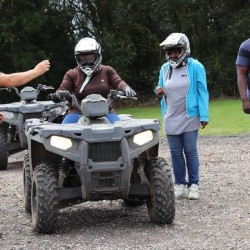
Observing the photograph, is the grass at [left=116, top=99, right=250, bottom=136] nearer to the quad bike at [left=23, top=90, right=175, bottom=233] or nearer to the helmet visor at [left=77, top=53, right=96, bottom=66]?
the helmet visor at [left=77, top=53, right=96, bottom=66]

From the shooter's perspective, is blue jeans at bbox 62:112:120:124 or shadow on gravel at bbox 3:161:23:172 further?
shadow on gravel at bbox 3:161:23:172

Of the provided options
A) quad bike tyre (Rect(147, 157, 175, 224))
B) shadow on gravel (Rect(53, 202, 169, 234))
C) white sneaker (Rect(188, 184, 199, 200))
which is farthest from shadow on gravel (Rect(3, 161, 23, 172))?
quad bike tyre (Rect(147, 157, 175, 224))

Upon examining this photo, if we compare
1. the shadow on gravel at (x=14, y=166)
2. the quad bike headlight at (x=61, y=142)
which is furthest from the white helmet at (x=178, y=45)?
the shadow on gravel at (x=14, y=166)

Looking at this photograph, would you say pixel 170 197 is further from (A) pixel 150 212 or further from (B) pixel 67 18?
(B) pixel 67 18

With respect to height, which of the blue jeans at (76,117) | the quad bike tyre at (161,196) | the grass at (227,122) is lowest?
the grass at (227,122)

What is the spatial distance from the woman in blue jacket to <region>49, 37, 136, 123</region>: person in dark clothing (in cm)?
72

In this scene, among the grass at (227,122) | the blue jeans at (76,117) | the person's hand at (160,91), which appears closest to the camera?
the blue jeans at (76,117)

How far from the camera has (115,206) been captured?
23.6 ft

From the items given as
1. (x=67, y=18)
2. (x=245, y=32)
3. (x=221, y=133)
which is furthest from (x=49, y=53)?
(x=221, y=133)

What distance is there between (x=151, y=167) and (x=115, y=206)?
4.04 feet

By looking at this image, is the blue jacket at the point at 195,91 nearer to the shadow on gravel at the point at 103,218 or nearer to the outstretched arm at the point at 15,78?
the shadow on gravel at the point at 103,218

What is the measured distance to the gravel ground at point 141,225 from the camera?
5.36 meters

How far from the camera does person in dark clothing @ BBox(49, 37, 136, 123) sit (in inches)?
260

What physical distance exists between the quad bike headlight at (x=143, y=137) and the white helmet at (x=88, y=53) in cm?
113
